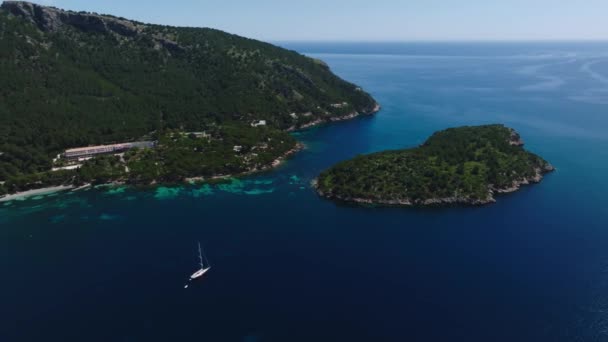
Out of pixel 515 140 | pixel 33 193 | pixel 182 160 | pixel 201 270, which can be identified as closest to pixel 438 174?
pixel 515 140

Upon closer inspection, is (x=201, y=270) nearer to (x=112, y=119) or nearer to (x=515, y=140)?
(x=112, y=119)

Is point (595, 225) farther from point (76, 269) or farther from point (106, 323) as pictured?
point (76, 269)

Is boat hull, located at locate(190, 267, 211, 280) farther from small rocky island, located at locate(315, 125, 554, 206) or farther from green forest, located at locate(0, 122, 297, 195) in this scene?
green forest, located at locate(0, 122, 297, 195)

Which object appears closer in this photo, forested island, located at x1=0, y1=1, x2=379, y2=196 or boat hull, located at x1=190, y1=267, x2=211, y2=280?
boat hull, located at x1=190, y1=267, x2=211, y2=280

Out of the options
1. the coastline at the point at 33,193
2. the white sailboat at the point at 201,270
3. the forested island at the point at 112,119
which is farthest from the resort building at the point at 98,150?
the white sailboat at the point at 201,270

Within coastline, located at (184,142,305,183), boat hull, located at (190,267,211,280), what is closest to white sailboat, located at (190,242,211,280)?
boat hull, located at (190,267,211,280)

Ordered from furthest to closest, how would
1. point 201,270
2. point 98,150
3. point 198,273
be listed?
point 98,150
point 201,270
point 198,273
